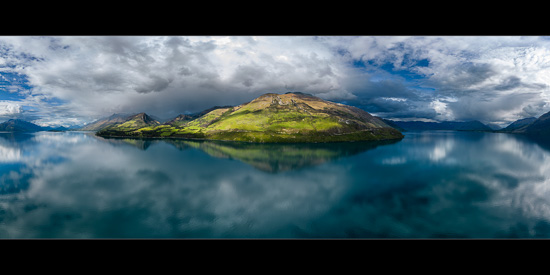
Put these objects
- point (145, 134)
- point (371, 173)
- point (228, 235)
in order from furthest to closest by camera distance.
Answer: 1. point (145, 134)
2. point (371, 173)
3. point (228, 235)

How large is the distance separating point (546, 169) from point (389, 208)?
3812 cm

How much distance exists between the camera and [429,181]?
25156mm

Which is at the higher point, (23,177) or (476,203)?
(23,177)

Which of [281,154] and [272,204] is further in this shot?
[281,154]

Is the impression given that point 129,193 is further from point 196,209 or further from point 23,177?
point 23,177

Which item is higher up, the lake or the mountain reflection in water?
the mountain reflection in water

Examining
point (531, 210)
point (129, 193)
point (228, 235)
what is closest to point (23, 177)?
point (129, 193)

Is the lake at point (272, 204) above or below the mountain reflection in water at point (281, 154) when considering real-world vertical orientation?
below

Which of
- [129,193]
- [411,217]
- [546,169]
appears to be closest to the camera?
[411,217]

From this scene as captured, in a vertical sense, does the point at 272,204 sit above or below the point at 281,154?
below

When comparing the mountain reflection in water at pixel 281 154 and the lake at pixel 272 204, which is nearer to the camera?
the lake at pixel 272 204

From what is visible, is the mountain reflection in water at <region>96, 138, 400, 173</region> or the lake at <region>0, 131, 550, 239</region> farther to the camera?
the mountain reflection in water at <region>96, 138, 400, 173</region>
